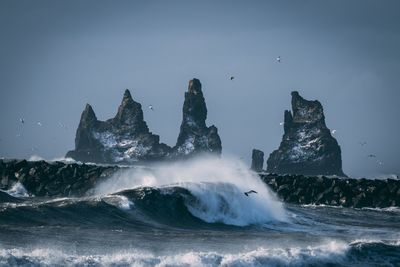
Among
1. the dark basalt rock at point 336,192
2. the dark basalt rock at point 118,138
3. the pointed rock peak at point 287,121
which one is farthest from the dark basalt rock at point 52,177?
the dark basalt rock at point 118,138

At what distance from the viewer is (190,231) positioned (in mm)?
39188

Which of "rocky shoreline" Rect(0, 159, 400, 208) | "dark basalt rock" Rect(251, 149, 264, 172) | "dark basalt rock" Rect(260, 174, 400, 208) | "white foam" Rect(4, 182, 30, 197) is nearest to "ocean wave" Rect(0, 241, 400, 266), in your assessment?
"white foam" Rect(4, 182, 30, 197)

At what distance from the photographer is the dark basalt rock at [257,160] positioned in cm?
15491

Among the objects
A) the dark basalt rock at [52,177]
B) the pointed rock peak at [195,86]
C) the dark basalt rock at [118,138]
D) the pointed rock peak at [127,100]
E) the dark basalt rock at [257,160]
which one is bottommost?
the dark basalt rock at [52,177]

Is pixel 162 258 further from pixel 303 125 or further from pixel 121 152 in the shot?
pixel 121 152

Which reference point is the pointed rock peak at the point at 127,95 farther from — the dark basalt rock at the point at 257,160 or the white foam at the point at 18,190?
the white foam at the point at 18,190

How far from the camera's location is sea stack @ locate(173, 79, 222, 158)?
15862 cm

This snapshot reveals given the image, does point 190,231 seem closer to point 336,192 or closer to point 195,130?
point 336,192

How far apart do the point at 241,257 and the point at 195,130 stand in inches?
5164

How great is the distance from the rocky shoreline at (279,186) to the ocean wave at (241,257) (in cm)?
2946

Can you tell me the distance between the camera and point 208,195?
4888 cm

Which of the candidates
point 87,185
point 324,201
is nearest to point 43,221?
point 87,185

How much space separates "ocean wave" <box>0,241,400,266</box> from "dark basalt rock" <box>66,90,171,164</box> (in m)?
132

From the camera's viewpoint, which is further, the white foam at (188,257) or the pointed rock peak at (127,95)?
the pointed rock peak at (127,95)
